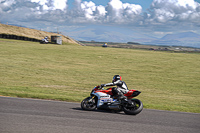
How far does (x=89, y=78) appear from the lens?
83.0 feet

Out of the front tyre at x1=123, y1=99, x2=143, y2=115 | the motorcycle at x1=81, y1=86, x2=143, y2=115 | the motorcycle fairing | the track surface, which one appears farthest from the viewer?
the motorcycle fairing

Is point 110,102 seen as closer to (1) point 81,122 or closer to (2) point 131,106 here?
(2) point 131,106

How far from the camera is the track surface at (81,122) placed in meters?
7.32

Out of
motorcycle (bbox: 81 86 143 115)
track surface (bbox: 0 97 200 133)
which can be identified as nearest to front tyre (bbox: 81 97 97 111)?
motorcycle (bbox: 81 86 143 115)

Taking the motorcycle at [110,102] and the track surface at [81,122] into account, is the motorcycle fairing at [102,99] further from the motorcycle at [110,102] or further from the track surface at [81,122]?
the track surface at [81,122]

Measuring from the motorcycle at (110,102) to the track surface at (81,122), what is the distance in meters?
0.34

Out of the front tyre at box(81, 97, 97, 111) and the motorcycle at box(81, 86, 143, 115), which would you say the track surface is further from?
the front tyre at box(81, 97, 97, 111)

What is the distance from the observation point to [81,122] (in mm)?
8203

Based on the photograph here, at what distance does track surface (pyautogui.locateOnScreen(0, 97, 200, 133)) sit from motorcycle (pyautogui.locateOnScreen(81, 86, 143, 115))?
34 cm

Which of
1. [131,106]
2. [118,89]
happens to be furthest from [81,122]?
[118,89]

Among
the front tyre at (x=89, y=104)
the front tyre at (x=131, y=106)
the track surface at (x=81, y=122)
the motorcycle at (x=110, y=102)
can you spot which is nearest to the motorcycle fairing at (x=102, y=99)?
the motorcycle at (x=110, y=102)

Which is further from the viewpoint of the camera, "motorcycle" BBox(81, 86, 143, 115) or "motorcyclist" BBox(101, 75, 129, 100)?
"motorcyclist" BBox(101, 75, 129, 100)

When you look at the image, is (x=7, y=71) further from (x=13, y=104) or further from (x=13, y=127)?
(x=13, y=127)

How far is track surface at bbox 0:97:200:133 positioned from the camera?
7.32m
